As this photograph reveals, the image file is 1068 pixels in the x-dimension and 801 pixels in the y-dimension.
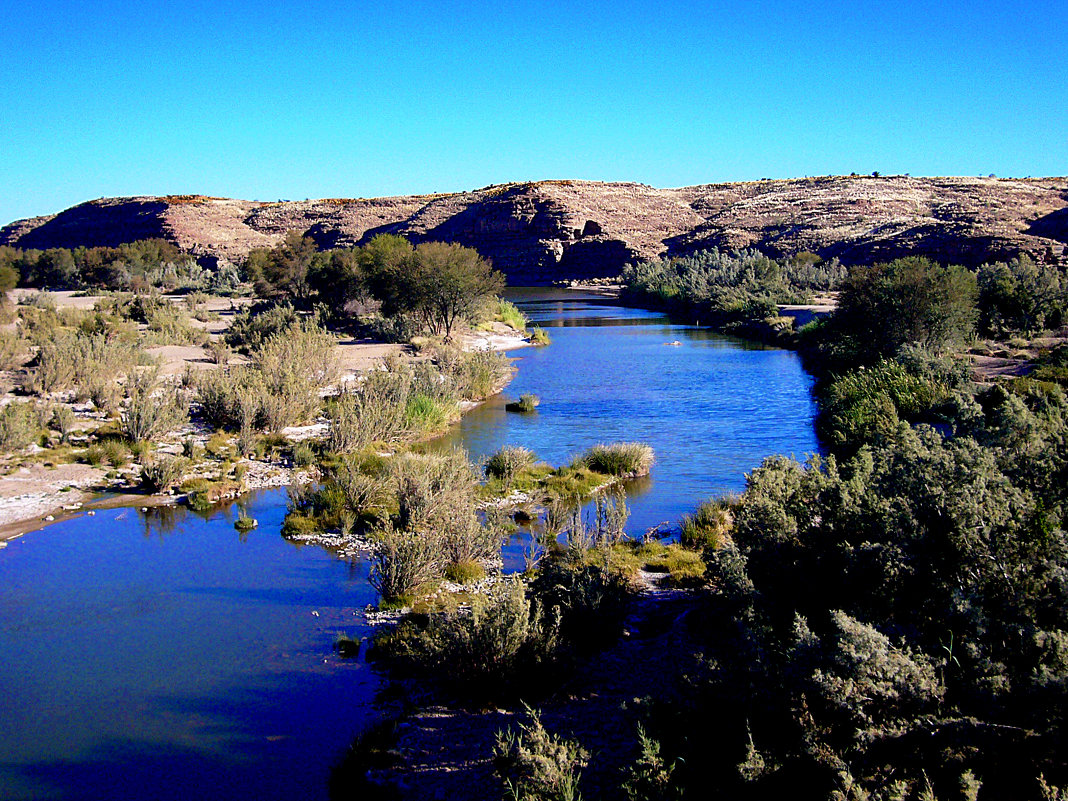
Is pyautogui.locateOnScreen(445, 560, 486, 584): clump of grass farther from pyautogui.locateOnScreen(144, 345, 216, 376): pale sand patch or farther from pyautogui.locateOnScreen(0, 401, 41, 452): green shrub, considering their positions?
pyautogui.locateOnScreen(144, 345, 216, 376): pale sand patch

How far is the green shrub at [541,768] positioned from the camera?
520 centimetres

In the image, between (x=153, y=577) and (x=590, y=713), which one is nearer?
(x=590, y=713)

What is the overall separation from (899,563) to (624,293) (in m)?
65.9

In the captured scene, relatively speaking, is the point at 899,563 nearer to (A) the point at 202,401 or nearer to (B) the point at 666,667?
(B) the point at 666,667

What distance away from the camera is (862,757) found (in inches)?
175

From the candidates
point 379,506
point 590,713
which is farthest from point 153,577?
point 590,713

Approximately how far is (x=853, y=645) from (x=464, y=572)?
6.42 m

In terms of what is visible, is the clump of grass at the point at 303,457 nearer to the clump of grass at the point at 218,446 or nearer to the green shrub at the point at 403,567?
the clump of grass at the point at 218,446

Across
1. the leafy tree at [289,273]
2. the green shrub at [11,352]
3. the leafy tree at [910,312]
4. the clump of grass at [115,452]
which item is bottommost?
the clump of grass at [115,452]

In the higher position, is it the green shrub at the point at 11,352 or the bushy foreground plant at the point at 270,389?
the green shrub at the point at 11,352

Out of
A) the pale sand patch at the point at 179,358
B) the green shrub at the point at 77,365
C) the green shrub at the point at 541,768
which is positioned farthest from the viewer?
the pale sand patch at the point at 179,358

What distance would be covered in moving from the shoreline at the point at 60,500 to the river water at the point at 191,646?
0.38 m

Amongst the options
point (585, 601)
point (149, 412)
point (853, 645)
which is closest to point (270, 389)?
point (149, 412)

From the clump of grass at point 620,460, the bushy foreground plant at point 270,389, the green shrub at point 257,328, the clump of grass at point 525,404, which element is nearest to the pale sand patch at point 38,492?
the bushy foreground plant at point 270,389
